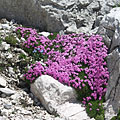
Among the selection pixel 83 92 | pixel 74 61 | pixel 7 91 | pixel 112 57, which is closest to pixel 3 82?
pixel 7 91

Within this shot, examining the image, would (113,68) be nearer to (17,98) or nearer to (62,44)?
(62,44)

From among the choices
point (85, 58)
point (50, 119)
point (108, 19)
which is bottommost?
point (50, 119)

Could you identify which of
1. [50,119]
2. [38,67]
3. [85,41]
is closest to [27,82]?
[38,67]

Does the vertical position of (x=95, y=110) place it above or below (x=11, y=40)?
below

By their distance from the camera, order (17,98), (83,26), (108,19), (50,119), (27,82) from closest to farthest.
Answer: (50,119)
(17,98)
(27,82)
(108,19)
(83,26)

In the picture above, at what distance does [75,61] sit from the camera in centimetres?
1012

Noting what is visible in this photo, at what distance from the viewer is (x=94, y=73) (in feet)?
31.8

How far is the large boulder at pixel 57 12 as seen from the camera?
12.4 m

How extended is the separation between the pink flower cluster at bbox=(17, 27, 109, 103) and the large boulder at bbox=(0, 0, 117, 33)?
1.15m

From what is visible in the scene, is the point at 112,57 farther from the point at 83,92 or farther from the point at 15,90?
the point at 15,90

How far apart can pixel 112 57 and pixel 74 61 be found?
5.05 feet

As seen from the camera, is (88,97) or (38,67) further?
(38,67)

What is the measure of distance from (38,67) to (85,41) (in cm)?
248

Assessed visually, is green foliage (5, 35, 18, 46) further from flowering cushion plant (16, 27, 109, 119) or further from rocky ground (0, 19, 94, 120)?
flowering cushion plant (16, 27, 109, 119)
